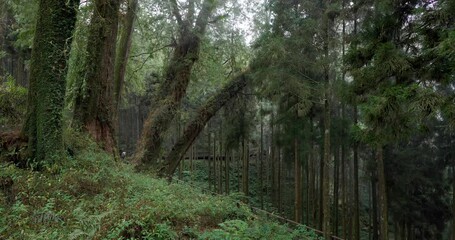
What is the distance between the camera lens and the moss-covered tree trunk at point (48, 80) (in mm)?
6090

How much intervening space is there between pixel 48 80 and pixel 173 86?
5.86m

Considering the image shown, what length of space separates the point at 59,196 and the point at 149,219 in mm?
1825

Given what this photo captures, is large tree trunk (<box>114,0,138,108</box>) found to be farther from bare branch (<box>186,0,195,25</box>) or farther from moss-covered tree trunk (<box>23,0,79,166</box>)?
moss-covered tree trunk (<box>23,0,79,166</box>)

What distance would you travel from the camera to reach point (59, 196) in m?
5.15

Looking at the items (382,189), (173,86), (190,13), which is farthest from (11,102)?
(382,189)

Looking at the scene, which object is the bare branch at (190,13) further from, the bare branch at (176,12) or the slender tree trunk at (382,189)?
the slender tree trunk at (382,189)

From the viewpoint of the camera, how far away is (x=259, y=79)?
34.2 feet

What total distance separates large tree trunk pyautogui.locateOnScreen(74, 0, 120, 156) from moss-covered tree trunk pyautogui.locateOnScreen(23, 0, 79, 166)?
2.07 m

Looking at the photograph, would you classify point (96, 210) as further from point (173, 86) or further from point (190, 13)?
point (190, 13)

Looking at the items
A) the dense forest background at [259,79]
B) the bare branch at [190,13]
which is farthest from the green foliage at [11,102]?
the bare branch at [190,13]

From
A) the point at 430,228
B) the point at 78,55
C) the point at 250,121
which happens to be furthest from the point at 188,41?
the point at 430,228

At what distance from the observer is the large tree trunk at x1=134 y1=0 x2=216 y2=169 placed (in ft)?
36.9

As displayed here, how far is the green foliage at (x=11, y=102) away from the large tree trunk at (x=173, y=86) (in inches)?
147

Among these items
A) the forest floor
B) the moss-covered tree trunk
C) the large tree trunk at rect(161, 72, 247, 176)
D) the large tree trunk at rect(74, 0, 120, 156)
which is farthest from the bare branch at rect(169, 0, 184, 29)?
the forest floor
